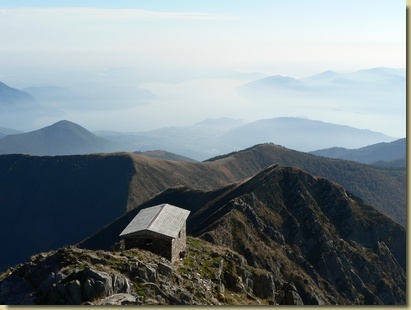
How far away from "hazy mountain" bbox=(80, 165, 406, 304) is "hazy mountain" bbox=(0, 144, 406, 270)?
57.5m

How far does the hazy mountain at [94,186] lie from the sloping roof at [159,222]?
108 metres

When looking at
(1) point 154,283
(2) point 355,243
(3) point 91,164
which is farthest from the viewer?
(3) point 91,164

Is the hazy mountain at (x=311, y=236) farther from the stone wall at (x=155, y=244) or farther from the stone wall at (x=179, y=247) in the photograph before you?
the stone wall at (x=155, y=244)

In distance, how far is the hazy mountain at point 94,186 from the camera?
150 metres

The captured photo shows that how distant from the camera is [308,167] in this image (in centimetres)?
19412

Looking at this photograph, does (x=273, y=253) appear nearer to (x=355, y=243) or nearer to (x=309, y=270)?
(x=309, y=270)

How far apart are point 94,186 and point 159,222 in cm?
13323

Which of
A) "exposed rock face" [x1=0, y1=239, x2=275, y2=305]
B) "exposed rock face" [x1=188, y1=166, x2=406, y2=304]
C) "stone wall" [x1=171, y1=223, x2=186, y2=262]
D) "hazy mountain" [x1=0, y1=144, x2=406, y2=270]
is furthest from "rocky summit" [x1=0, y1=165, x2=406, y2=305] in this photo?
"hazy mountain" [x1=0, y1=144, x2=406, y2=270]

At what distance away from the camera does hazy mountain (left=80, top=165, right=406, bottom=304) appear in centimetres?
6450

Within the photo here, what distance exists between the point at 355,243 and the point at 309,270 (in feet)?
45.4

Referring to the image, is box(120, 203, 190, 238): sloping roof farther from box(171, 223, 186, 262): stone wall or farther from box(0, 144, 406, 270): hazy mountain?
box(0, 144, 406, 270): hazy mountain

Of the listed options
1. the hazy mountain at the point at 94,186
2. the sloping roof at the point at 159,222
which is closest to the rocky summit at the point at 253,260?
the sloping roof at the point at 159,222

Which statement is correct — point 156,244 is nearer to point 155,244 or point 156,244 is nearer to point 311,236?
point 155,244

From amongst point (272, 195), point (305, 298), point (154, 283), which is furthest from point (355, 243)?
point (154, 283)
